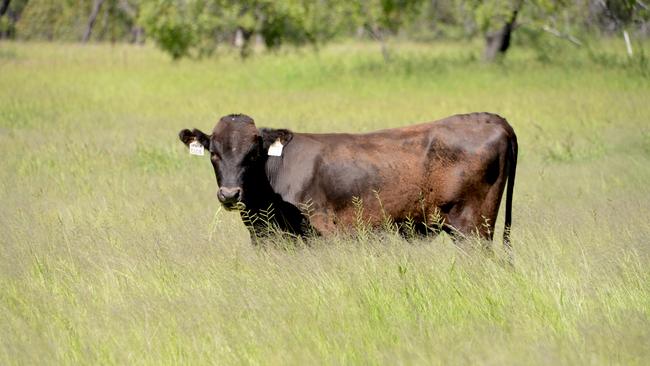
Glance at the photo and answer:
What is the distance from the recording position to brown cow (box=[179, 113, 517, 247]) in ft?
26.3

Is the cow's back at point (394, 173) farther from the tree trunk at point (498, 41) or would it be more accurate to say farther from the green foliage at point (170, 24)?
the green foliage at point (170, 24)

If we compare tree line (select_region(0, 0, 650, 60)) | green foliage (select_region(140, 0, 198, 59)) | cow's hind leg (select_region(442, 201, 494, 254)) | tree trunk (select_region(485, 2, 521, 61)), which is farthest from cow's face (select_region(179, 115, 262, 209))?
green foliage (select_region(140, 0, 198, 59))

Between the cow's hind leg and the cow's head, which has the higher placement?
the cow's head

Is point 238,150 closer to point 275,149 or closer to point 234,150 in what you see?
point 234,150

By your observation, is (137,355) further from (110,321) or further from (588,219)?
(588,219)

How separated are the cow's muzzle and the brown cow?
1.75 feet

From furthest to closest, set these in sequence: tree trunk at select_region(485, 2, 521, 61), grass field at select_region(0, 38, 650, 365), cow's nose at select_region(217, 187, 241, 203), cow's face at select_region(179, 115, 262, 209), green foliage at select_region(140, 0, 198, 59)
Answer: green foliage at select_region(140, 0, 198, 59), tree trunk at select_region(485, 2, 521, 61), cow's face at select_region(179, 115, 262, 209), cow's nose at select_region(217, 187, 241, 203), grass field at select_region(0, 38, 650, 365)

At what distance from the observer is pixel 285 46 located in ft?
141

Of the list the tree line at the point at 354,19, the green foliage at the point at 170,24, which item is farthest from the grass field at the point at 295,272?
the green foliage at the point at 170,24

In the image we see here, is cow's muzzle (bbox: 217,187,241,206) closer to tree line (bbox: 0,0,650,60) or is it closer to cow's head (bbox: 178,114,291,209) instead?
cow's head (bbox: 178,114,291,209)

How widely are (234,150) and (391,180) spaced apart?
1235 millimetres

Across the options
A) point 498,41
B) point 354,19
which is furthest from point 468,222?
point 498,41

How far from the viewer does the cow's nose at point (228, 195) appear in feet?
24.1

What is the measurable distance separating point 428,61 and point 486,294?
22.9 meters
